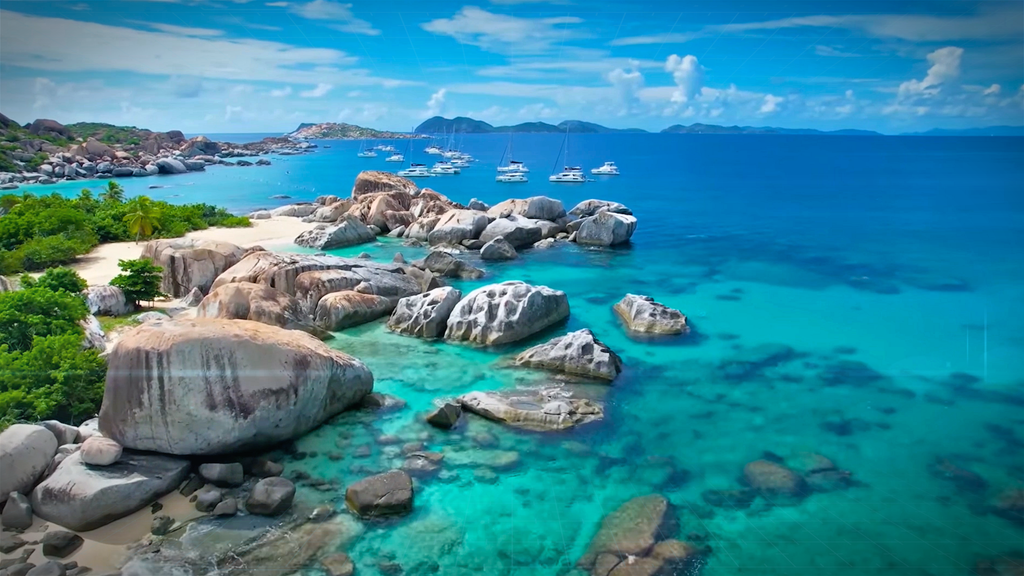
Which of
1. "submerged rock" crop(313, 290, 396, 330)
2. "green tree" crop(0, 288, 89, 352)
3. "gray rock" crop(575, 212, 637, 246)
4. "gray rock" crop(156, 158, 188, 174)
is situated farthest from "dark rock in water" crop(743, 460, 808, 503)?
"gray rock" crop(156, 158, 188, 174)

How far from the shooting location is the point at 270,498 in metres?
11.5

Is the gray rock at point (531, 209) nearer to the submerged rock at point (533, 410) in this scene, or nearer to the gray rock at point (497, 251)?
the gray rock at point (497, 251)

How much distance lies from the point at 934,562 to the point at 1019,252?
3245 centimetres

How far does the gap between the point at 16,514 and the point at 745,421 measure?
14956 millimetres

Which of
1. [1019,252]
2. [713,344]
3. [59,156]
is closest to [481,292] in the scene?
[713,344]

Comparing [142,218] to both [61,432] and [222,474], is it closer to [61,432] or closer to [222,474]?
[61,432]

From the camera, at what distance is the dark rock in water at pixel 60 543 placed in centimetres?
1023

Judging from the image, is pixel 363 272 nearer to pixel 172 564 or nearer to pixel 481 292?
pixel 481 292

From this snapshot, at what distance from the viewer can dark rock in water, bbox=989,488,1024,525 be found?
39.8 feet

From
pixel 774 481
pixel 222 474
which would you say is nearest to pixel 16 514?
pixel 222 474

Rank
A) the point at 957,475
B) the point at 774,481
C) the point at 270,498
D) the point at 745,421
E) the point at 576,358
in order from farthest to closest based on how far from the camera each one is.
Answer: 1. the point at 576,358
2. the point at 745,421
3. the point at 957,475
4. the point at 774,481
5. the point at 270,498

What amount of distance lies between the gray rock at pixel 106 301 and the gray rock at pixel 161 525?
12935 millimetres

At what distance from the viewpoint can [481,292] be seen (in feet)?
71.7

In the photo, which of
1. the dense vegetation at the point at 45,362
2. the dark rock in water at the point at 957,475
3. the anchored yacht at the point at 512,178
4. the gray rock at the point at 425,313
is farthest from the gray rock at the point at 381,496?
the anchored yacht at the point at 512,178
